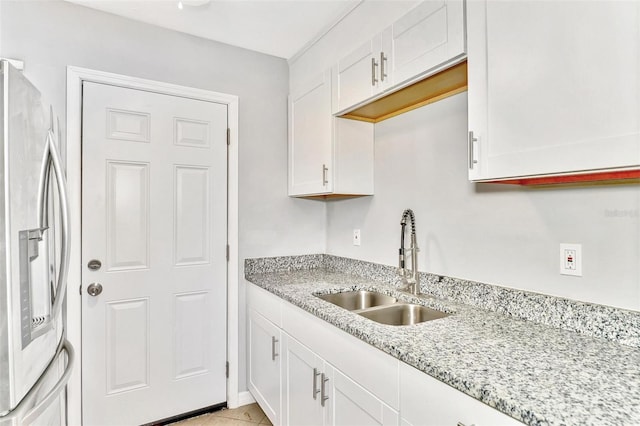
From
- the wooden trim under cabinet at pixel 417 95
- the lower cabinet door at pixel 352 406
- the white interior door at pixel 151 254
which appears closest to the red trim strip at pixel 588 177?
the wooden trim under cabinet at pixel 417 95

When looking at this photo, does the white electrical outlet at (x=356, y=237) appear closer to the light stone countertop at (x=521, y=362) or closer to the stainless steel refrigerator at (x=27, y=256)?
Result: the light stone countertop at (x=521, y=362)

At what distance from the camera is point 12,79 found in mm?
1017

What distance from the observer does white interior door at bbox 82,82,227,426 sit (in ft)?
6.43

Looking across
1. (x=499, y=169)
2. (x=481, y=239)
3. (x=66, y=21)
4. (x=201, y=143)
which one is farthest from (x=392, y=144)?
(x=66, y=21)

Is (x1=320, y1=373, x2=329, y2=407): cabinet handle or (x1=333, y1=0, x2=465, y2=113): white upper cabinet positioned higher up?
(x1=333, y1=0, x2=465, y2=113): white upper cabinet

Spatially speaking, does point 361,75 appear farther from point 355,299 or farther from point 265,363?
point 265,363

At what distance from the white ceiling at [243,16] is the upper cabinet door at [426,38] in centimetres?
47

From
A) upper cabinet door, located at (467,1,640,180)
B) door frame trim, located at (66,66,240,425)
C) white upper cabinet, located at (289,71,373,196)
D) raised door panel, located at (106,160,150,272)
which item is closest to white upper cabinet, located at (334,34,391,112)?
white upper cabinet, located at (289,71,373,196)

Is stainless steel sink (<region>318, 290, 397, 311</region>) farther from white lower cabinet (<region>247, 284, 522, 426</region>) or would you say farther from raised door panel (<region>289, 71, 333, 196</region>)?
raised door panel (<region>289, 71, 333, 196</region>)

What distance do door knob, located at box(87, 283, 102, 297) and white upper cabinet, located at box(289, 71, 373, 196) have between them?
1.29 meters

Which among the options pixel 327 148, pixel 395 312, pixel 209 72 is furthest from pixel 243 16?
Answer: pixel 395 312

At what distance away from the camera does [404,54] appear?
1.53 metres

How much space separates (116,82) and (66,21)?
0.37 meters

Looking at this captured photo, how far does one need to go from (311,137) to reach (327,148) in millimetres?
212
